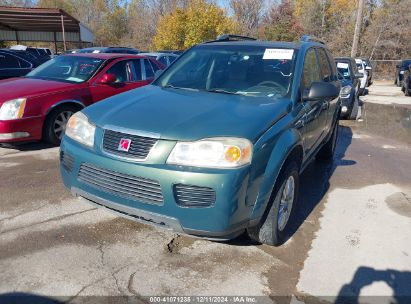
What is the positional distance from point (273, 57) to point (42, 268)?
9.67 feet

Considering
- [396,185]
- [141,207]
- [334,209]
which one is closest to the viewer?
[141,207]

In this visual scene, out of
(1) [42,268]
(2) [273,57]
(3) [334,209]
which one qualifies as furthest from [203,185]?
(3) [334,209]

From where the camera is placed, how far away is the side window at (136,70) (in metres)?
7.62

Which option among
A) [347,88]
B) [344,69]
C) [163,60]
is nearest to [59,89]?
[163,60]

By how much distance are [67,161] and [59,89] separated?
3.44 m

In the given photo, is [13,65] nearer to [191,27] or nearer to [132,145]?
[132,145]

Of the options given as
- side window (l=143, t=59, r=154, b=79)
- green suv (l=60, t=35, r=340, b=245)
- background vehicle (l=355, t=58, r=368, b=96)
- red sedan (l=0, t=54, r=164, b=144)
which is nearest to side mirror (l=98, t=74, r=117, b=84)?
red sedan (l=0, t=54, r=164, b=144)

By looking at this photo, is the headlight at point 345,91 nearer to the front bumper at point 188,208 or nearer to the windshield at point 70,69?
the windshield at point 70,69

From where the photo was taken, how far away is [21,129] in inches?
229

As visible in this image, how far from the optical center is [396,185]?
5.45 m

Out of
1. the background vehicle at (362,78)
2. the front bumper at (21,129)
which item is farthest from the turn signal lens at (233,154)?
the background vehicle at (362,78)

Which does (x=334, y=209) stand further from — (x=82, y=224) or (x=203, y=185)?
(x=82, y=224)

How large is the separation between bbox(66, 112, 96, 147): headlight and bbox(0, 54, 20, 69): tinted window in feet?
29.0

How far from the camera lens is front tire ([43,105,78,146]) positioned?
625cm
